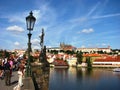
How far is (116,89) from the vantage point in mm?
30234

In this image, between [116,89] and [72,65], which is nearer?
[116,89]

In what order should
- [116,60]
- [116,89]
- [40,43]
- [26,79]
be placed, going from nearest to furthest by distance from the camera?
[26,79] < [40,43] < [116,89] < [116,60]

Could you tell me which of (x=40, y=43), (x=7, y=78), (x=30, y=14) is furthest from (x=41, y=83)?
(x=30, y=14)

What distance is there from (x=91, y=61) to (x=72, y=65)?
826 centimetres

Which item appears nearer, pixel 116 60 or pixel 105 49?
pixel 116 60

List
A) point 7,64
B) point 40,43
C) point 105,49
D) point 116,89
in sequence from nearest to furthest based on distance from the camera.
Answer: point 7,64
point 40,43
point 116,89
point 105,49

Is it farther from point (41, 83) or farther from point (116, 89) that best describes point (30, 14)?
point (116, 89)

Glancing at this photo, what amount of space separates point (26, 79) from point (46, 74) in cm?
366

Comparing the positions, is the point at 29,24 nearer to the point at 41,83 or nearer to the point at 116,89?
the point at 41,83

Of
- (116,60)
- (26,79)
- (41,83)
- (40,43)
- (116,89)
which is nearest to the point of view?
(26,79)

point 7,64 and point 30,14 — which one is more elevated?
point 30,14

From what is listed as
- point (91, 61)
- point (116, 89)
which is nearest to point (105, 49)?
point (91, 61)

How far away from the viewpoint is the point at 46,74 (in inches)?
438

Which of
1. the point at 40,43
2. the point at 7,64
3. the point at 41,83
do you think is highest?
the point at 40,43
